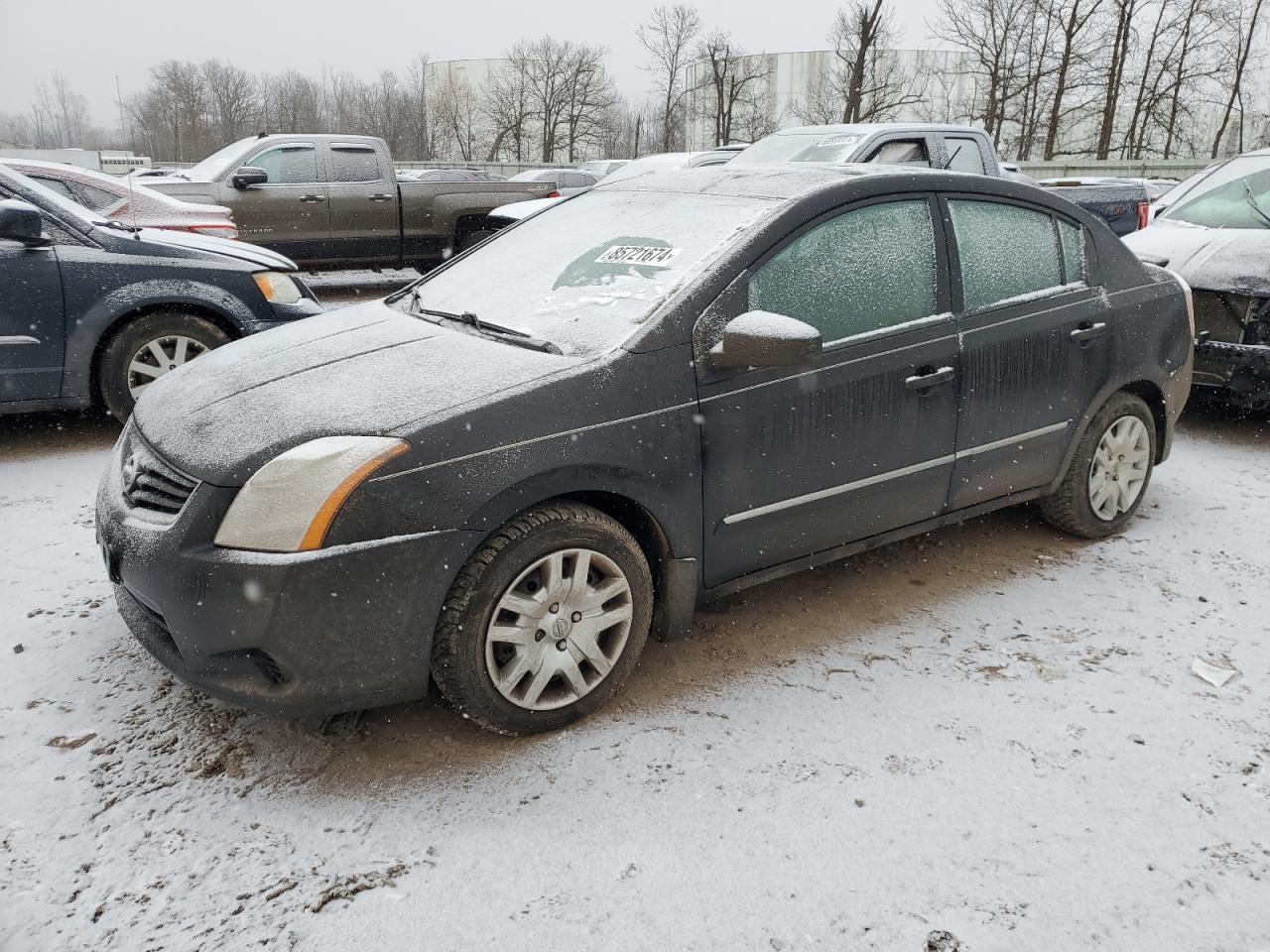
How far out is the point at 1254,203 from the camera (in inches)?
257

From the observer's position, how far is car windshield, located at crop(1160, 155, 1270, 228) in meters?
6.47

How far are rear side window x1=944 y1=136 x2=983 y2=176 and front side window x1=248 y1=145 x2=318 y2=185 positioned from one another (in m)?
7.31

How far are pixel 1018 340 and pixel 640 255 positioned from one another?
1528 mm

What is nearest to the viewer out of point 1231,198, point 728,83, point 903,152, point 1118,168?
point 1231,198

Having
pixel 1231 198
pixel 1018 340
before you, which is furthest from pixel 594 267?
pixel 1231 198

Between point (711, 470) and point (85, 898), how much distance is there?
1930 millimetres

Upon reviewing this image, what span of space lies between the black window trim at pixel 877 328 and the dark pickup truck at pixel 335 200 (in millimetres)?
9445

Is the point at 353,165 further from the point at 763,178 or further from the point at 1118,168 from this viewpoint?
the point at 1118,168

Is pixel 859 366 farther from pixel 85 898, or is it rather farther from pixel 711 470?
pixel 85 898

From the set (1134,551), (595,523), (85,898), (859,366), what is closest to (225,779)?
(85,898)

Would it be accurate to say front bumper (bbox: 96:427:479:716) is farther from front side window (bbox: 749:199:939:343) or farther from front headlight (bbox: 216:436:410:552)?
front side window (bbox: 749:199:939:343)

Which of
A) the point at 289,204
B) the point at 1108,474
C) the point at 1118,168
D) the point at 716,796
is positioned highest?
the point at 1118,168

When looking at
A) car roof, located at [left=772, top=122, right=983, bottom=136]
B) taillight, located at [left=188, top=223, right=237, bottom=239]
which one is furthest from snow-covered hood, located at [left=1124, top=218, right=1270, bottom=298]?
taillight, located at [left=188, top=223, right=237, bottom=239]

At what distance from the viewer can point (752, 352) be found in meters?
2.84
